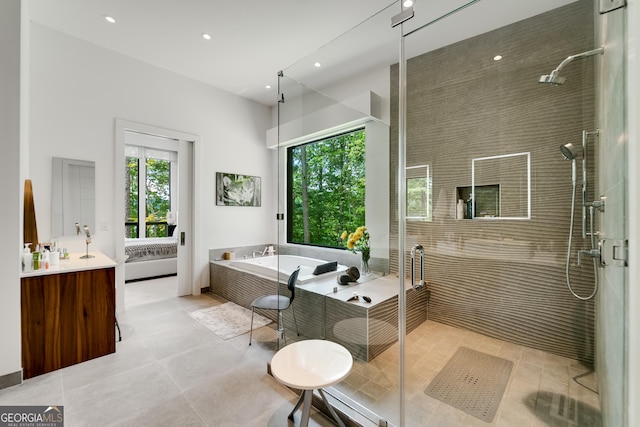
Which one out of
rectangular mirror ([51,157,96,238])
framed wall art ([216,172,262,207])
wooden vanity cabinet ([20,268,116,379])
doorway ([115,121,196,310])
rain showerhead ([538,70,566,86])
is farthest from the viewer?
framed wall art ([216,172,262,207])

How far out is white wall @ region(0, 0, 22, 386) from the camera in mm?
1948

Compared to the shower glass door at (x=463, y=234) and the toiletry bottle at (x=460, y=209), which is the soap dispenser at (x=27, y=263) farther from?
the toiletry bottle at (x=460, y=209)

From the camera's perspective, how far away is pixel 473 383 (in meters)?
1.89

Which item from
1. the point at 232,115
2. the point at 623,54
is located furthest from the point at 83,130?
the point at 623,54

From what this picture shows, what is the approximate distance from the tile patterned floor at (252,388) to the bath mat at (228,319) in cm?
37

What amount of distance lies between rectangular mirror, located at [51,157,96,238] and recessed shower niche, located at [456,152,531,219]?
4.21 m

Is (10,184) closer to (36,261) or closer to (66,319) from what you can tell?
(36,261)

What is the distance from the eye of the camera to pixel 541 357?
77.7 inches

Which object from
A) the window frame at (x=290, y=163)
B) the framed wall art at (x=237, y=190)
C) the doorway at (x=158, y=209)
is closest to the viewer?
the window frame at (x=290, y=163)

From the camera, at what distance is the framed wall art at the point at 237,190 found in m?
4.48

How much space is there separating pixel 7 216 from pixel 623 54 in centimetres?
358

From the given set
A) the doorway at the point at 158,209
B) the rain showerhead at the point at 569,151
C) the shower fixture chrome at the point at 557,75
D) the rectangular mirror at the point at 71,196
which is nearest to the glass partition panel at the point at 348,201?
the shower fixture chrome at the point at 557,75

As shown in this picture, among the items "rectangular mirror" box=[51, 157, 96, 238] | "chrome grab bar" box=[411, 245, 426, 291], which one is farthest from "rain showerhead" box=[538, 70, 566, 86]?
"rectangular mirror" box=[51, 157, 96, 238]

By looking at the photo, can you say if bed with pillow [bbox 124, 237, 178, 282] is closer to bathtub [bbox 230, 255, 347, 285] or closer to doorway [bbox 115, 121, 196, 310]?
doorway [bbox 115, 121, 196, 310]
